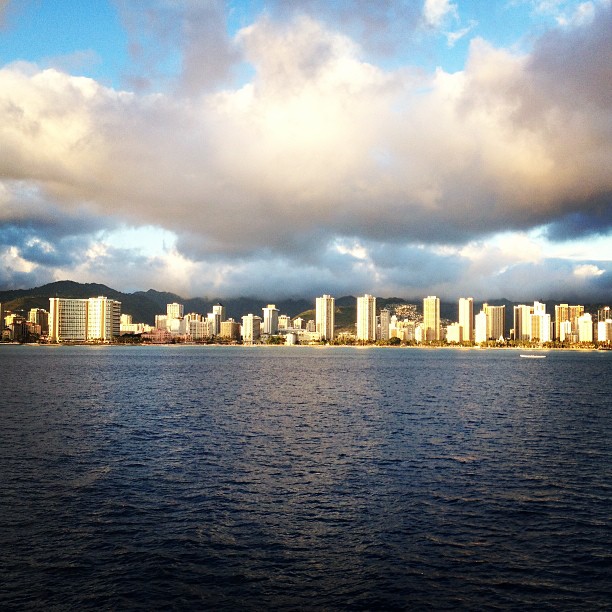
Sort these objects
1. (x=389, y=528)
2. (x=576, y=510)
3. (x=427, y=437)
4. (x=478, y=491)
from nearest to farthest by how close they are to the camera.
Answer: (x=389, y=528) < (x=576, y=510) < (x=478, y=491) < (x=427, y=437)

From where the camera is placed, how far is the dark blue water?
24594 millimetres

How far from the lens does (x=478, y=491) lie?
39.1 metres

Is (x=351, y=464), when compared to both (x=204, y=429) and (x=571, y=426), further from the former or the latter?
(x=571, y=426)

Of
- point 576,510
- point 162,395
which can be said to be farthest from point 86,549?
point 162,395

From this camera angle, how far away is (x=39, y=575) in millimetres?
25562

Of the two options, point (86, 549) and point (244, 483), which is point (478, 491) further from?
point (86, 549)

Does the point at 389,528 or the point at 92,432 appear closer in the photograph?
the point at 389,528

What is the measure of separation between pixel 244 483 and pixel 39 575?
16985mm

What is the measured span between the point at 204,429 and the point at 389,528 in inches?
1423

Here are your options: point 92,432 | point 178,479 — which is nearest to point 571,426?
point 178,479

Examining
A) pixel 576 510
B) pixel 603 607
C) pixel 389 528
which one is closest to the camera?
pixel 603 607

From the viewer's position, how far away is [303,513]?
34.1 meters

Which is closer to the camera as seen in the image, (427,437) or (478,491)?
(478,491)

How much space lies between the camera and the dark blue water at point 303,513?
24.6 m
